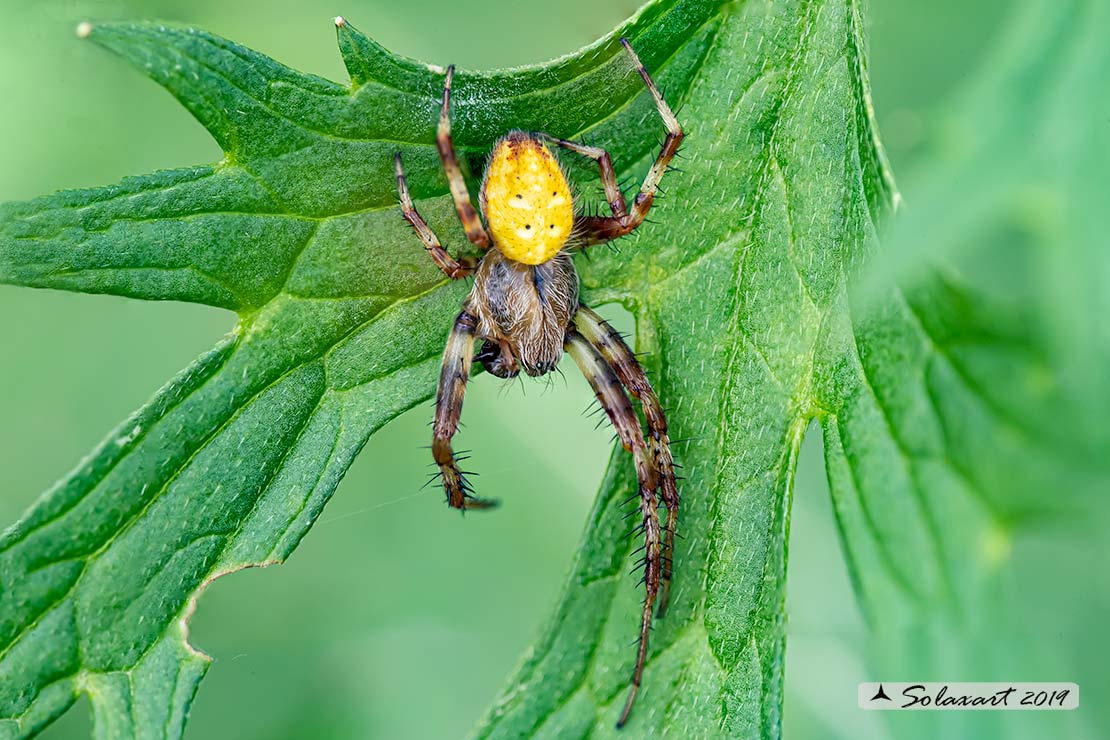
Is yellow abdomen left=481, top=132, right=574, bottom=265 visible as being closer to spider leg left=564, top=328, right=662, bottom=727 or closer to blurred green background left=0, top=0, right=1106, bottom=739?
spider leg left=564, top=328, right=662, bottom=727

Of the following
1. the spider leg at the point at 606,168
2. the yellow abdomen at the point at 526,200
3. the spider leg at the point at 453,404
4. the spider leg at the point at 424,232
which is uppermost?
the spider leg at the point at 606,168

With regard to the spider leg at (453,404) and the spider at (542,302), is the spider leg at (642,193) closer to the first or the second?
the spider at (542,302)

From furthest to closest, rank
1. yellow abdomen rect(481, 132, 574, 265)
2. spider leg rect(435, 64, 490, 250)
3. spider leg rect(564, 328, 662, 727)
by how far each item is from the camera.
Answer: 1. spider leg rect(564, 328, 662, 727)
2. yellow abdomen rect(481, 132, 574, 265)
3. spider leg rect(435, 64, 490, 250)

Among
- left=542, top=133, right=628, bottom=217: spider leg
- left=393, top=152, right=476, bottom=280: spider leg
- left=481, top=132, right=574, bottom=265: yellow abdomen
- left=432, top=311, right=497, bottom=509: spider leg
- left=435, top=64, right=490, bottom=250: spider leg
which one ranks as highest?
left=542, top=133, right=628, bottom=217: spider leg

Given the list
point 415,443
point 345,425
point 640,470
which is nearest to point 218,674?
point 415,443

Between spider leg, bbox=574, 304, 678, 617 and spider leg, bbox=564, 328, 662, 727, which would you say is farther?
spider leg, bbox=574, 304, 678, 617

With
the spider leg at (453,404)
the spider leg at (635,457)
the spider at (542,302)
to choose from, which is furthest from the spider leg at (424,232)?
the spider leg at (635,457)

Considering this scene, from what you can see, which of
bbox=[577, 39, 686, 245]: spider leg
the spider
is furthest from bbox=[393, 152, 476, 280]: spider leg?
bbox=[577, 39, 686, 245]: spider leg
